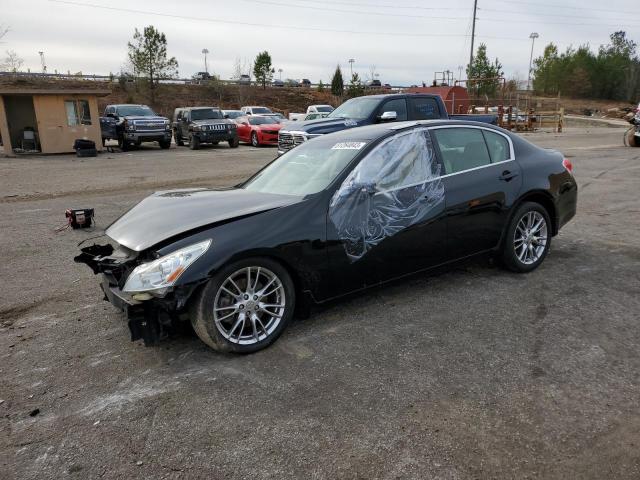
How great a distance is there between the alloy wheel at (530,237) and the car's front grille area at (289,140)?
7391 mm

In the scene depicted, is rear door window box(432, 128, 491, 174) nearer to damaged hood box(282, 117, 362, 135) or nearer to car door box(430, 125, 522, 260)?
car door box(430, 125, 522, 260)

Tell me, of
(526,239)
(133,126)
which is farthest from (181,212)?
(133,126)

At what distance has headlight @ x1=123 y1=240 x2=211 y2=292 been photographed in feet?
10.8

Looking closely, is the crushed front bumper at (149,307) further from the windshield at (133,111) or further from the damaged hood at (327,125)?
the windshield at (133,111)

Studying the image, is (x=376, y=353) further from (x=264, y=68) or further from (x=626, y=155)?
(x=264, y=68)

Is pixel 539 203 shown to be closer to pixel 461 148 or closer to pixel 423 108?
pixel 461 148

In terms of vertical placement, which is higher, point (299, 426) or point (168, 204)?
point (168, 204)

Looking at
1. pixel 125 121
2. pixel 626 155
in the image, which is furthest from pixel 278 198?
pixel 125 121

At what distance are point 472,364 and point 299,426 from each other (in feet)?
4.20

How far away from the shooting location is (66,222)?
809 centimetres

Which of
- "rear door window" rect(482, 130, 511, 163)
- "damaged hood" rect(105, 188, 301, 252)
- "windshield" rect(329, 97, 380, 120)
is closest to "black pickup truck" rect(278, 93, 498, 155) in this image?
"windshield" rect(329, 97, 380, 120)

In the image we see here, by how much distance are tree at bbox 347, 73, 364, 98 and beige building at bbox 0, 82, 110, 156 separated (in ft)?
127

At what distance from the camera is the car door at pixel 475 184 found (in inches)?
177

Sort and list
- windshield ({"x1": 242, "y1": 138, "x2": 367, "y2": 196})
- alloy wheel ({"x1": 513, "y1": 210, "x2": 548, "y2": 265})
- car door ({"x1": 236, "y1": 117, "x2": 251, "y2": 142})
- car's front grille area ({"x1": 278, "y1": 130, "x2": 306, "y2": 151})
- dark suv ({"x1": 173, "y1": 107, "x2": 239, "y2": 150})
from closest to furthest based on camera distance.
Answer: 1. windshield ({"x1": 242, "y1": 138, "x2": 367, "y2": 196})
2. alloy wheel ({"x1": 513, "y1": 210, "x2": 548, "y2": 265})
3. car's front grille area ({"x1": 278, "y1": 130, "x2": 306, "y2": 151})
4. dark suv ({"x1": 173, "y1": 107, "x2": 239, "y2": 150})
5. car door ({"x1": 236, "y1": 117, "x2": 251, "y2": 142})
